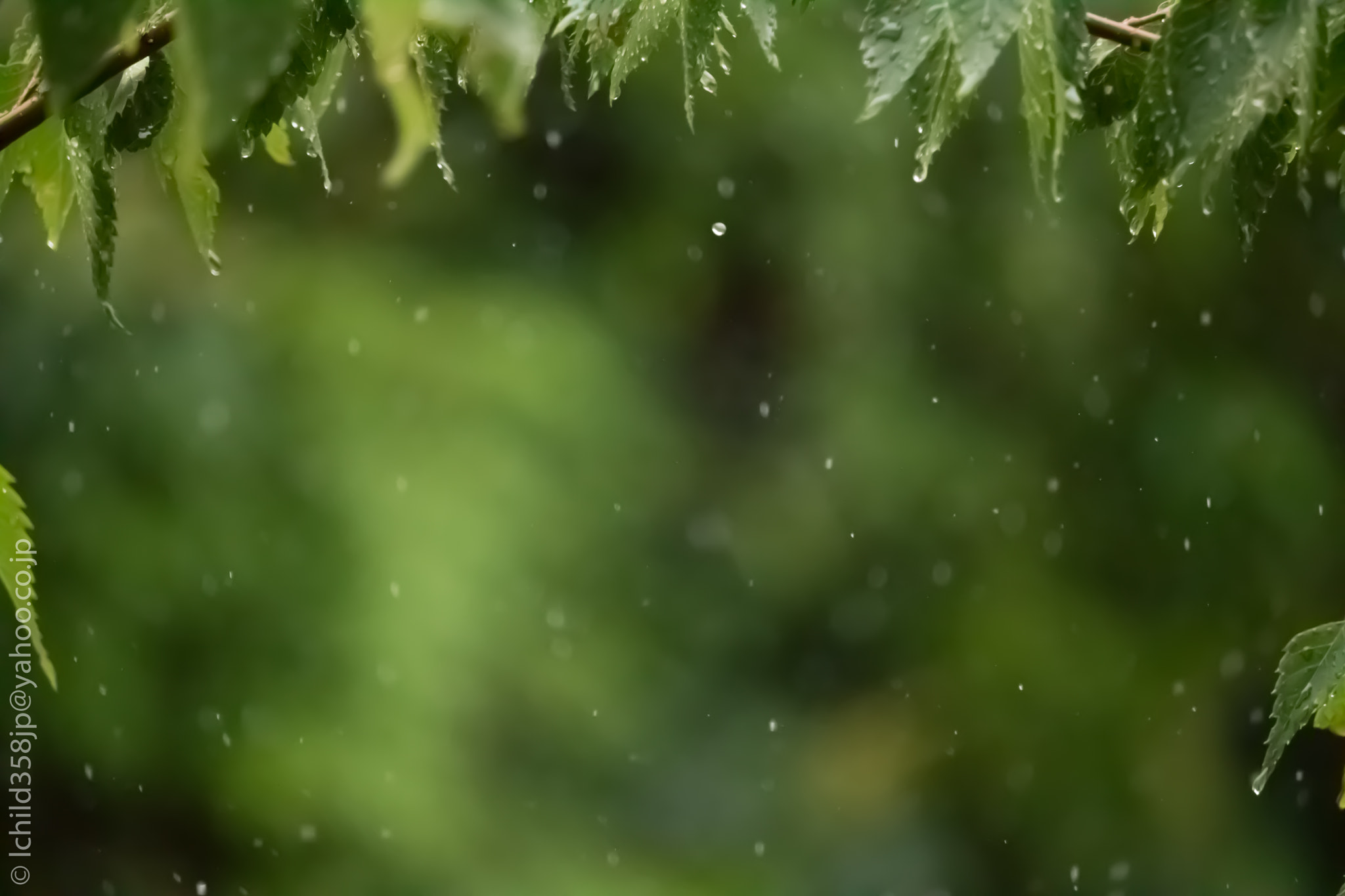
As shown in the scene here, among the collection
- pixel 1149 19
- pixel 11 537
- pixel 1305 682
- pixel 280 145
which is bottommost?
pixel 1305 682

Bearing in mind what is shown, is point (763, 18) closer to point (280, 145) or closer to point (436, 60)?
point (436, 60)

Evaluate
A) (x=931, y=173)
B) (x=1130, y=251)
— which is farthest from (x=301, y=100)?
(x=1130, y=251)

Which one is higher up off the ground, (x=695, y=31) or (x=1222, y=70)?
(x=695, y=31)

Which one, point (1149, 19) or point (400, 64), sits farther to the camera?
point (1149, 19)

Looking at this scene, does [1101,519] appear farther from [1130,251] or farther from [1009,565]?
[1130,251]

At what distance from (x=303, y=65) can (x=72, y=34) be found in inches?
8.1

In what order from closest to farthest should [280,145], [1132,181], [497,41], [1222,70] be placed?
[497,41] → [1222,70] → [1132,181] → [280,145]

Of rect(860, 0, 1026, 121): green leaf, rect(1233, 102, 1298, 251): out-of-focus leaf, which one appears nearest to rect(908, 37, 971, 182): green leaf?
rect(860, 0, 1026, 121): green leaf

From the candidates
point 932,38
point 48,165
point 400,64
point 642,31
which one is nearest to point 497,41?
point 400,64

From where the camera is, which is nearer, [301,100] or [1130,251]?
Answer: [301,100]

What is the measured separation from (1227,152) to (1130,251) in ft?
10.3

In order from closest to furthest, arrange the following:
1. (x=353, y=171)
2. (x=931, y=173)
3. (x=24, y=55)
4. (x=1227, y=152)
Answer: (x=1227, y=152) → (x=24, y=55) → (x=353, y=171) → (x=931, y=173)

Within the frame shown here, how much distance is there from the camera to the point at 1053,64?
451 millimetres

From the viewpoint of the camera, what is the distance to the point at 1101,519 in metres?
3.53
